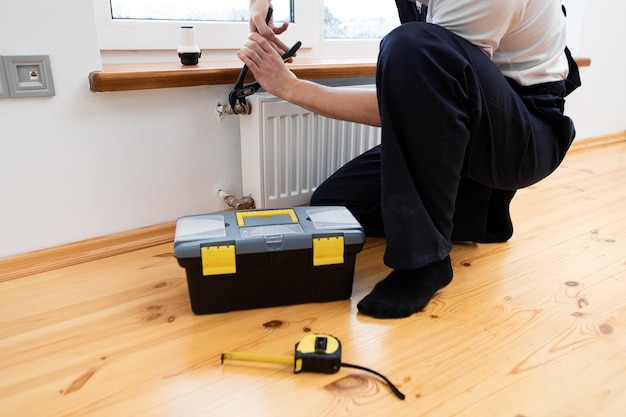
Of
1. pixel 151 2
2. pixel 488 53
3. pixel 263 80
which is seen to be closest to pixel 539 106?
pixel 488 53

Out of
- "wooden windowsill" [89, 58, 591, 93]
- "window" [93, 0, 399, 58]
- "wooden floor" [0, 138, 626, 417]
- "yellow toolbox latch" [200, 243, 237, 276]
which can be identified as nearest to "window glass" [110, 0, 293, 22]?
"window" [93, 0, 399, 58]

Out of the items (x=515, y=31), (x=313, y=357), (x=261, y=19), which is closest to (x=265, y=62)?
(x=261, y=19)

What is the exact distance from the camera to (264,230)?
3.17ft

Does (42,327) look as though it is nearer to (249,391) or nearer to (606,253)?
(249,391)

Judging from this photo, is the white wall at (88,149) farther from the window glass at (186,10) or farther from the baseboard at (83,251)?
the window glass at (186,10)

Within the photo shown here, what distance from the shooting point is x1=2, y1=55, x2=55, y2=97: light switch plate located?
101 centimetres

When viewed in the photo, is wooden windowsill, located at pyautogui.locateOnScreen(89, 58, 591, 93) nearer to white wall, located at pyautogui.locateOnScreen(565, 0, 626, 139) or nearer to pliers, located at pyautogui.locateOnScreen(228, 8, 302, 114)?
pliers, located at pyautogui.locateOnScreen(228, 8, 302, 114)

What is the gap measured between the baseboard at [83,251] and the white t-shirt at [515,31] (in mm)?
804

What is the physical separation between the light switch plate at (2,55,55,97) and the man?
1.30 feet

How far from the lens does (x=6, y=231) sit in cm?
110

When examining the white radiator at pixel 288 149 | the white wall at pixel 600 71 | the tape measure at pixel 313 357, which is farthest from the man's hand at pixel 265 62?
the white wall at pixel 600 71

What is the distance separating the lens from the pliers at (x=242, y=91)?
119cm

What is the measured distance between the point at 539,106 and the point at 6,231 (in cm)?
115

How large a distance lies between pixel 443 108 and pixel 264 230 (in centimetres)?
39
